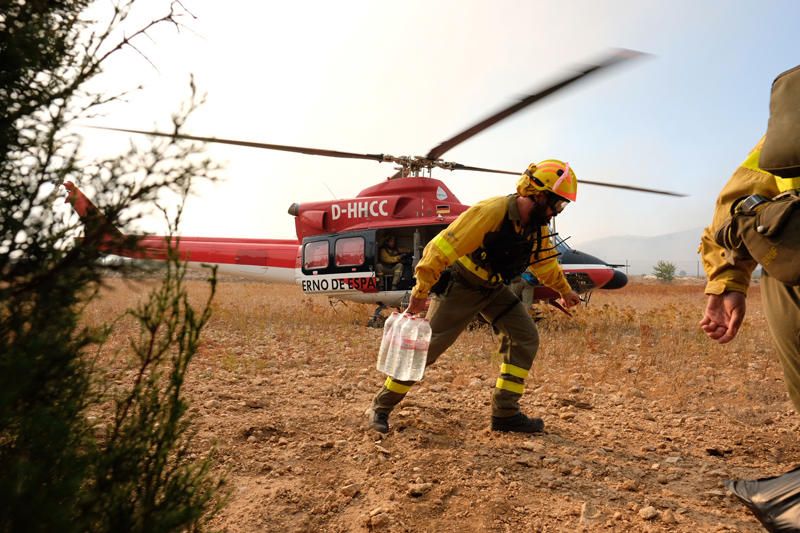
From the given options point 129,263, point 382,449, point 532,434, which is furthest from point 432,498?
point 129,263

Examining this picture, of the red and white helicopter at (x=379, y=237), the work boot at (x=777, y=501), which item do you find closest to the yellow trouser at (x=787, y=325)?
the work boot at (x=777, y=501)

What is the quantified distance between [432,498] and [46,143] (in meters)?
2.40

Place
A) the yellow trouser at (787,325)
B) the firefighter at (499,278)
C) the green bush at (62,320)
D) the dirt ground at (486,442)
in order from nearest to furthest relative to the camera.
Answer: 1. the green bush at (62,320)
2. the yellow trouser at (787,325)
3. the dirt ground at (486,442)
4. the firefighter at (499,278)

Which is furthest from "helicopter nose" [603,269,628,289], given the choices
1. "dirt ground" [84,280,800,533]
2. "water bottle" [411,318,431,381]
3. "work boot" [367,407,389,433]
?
"work boot" [367,407,389,433]

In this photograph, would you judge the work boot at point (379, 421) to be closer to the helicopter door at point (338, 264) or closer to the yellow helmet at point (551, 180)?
the yellow helmet at point (551, 180)

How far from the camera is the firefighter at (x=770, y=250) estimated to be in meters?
1.78

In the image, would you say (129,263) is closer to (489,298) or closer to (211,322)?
(489,298)

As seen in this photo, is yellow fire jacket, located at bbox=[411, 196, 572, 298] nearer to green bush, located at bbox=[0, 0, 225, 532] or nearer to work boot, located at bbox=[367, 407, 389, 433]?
work boot, located at bbox=[367, 407, 389, 433]

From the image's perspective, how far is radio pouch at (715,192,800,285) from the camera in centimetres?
177

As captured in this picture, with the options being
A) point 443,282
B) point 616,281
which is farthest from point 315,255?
point 443,282

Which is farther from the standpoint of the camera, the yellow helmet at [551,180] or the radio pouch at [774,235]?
the yellow helmet at [551,180]

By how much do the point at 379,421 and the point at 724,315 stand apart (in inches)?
94.1

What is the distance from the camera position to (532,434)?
3.91m

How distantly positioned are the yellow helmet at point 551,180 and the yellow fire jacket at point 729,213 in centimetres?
148
